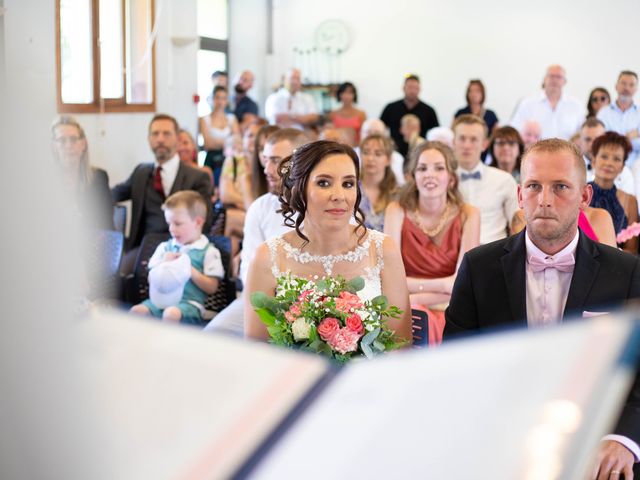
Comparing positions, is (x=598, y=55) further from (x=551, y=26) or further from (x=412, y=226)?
(x=412, y=226)

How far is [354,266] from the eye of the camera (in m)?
2.92

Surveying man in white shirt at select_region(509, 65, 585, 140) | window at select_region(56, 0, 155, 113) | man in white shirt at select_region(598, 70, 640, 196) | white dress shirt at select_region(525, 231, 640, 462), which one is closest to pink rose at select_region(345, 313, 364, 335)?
white dress shirt at select_region(525, 231, 640, 462)

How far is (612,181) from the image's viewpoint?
4.88m

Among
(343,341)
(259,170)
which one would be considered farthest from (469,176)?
(343,341)

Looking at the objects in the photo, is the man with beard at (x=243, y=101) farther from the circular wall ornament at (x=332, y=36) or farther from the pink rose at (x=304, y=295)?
the pink rose at (x=304, y=295)

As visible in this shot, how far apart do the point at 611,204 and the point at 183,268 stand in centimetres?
239

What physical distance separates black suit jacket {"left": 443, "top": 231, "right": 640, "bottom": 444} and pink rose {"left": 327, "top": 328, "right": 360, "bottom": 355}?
42 cm

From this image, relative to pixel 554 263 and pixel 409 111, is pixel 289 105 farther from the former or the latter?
pixel 554 263

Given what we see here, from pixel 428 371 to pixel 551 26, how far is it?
13.1 m

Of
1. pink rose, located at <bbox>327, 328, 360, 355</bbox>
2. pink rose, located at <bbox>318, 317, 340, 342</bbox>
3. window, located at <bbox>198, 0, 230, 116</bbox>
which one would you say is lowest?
pink rose, located at <bbox>327, 328, 360, 355</bbox>

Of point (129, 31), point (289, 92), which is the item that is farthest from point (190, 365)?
point (289, 92)

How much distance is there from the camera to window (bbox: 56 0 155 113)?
23.2ft

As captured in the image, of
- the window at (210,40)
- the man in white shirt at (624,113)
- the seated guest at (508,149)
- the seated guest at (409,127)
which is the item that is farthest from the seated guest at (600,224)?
the window at (210,40)

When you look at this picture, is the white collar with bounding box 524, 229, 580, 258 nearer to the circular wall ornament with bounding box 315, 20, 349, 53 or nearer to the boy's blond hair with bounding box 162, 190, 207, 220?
the boy's blond hair with bounding box 162, 190, 207, 220
